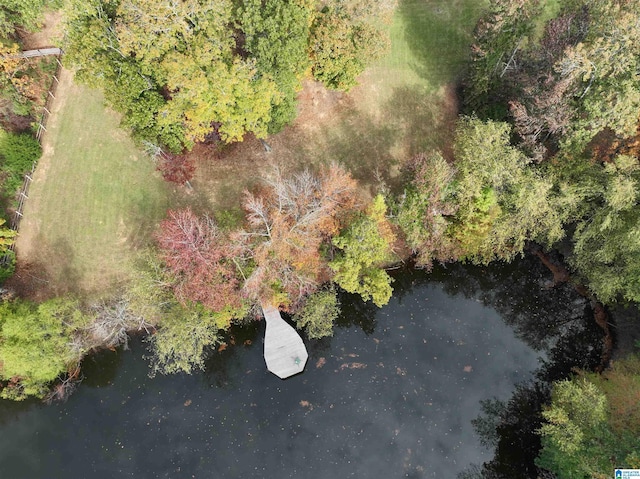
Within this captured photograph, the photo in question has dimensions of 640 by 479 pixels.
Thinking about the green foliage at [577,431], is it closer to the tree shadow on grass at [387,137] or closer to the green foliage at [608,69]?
the green foliage at [608,69]

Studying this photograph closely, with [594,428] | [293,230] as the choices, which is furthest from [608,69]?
[594,428]

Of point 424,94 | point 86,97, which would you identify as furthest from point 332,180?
point 86,97

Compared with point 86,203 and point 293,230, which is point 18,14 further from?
point 293,230

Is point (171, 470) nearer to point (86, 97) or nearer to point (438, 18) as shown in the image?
point (86, 97)

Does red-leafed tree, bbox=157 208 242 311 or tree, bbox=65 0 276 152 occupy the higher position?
tree, bbox=65 0 276 152

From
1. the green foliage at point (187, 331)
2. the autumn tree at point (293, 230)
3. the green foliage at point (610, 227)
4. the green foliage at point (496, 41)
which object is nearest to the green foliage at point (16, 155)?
the green foliage at point (187, 331)

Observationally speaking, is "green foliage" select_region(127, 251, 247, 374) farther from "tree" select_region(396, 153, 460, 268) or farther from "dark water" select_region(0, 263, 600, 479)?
"tree" select_region(396, 153, 460, 268)

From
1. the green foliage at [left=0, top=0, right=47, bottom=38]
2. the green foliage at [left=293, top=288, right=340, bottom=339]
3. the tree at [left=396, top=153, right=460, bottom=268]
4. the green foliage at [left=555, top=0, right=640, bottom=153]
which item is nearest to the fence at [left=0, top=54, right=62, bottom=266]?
the green foliage at [left=0, top=0, right=47, bottom=38]
